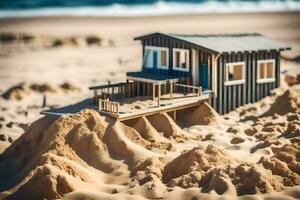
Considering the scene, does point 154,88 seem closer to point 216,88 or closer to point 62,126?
point 216,88

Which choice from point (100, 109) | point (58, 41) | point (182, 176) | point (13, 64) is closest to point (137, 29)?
point (58, 41)

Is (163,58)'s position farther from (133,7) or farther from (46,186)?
(133,7)

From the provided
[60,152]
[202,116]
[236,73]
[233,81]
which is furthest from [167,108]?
[60,152]

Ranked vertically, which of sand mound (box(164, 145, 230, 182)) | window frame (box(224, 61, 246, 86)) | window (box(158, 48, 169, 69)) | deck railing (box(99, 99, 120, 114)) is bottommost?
sand mound (box(164, 145, 230, 182))

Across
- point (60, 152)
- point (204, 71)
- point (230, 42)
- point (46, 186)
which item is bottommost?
point (46, 186)

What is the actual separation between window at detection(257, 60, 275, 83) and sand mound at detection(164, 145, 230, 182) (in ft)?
30.0

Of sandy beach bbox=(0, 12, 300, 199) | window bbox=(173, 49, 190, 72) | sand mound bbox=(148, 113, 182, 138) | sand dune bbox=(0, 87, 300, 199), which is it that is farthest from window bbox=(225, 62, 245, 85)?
sand mound bbox=(148, 113, 182, 138)

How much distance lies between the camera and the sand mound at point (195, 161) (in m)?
16.7

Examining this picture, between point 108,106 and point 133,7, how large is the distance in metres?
57.5

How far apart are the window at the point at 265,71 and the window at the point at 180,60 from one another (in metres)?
3.13

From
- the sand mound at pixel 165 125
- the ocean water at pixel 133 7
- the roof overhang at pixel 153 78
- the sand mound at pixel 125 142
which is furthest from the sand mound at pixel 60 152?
the ocean water at pixel 133 7

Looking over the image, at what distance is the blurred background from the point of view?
31656mm

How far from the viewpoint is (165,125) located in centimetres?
2127

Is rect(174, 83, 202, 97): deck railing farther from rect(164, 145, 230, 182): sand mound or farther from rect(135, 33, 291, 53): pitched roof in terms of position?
rect(164, 145, 230, 182): sand mound
